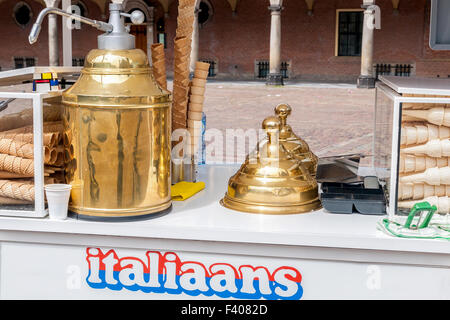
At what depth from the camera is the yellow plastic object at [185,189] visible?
65.1 inches

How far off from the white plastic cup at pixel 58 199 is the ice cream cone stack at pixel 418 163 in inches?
31.6

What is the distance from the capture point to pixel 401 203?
1409 mm

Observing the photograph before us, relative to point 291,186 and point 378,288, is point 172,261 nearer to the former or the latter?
point 291,186

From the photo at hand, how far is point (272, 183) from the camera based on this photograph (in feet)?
4.86

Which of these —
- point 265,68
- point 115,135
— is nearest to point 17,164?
point 115,135

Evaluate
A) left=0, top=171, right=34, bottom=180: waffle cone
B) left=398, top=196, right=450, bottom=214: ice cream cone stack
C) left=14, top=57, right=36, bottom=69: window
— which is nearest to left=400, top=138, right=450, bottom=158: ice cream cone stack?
left=398, top=196, right=450, bottom=214: ice cream cone stack

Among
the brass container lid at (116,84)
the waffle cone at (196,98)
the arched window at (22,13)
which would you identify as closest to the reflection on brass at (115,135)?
the brass container lid at (116,84)

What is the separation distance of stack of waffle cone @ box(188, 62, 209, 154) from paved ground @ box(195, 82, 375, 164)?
6153 mm

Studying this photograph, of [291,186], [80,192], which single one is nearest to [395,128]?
[291,186]

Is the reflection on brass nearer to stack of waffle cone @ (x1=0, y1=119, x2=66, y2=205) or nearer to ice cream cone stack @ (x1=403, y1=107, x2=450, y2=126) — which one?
stack of waffle cone @ (x1=0, y1=119, x2=66, y2=205)

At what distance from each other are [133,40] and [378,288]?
84cm

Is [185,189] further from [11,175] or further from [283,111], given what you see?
[11,175]

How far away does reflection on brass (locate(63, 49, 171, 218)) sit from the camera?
1.36 m

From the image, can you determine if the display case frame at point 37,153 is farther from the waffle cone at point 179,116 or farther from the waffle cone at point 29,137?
the waffle cone at point 179,116
